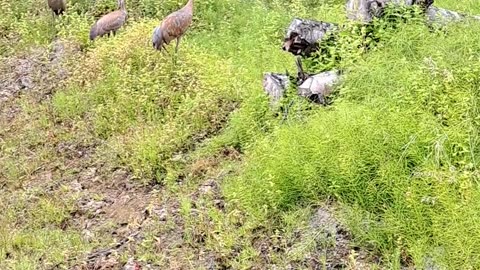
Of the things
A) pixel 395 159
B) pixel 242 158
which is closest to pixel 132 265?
pixel 242 158

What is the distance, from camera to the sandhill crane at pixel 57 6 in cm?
985

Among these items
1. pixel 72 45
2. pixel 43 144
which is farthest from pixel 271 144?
pixel 72 45

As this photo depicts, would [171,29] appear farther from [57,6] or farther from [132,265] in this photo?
[132,265]

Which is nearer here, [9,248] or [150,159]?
[9,248]

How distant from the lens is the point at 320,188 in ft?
15.5

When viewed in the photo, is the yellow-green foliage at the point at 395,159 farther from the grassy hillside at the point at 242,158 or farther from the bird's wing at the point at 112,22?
the bird's wing at the point at 112,22

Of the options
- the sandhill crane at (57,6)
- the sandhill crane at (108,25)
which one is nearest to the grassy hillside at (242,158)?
the sandhill crane at (108,25)

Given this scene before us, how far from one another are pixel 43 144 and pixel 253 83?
2.50 m

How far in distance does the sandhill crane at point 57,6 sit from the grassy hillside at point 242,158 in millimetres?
1587

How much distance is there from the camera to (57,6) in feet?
32.5

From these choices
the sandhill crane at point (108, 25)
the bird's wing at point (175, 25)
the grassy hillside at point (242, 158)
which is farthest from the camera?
the sandhill crane at point (108, 25)

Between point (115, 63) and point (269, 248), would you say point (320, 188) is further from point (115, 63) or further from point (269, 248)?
point (115, 63)

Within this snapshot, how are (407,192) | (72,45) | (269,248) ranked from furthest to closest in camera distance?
(72,45) → (269,248) → (407,192)

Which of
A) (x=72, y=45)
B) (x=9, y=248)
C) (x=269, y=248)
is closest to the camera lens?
(x=269, y=248)
